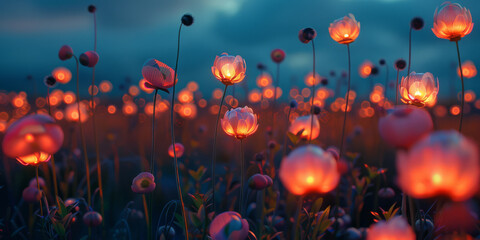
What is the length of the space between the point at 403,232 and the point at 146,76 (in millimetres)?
1049

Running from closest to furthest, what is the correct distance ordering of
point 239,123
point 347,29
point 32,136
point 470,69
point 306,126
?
1. point 32,136
2. point 239,123
3. point 347,29
4. point 306,126
5. point 470,69

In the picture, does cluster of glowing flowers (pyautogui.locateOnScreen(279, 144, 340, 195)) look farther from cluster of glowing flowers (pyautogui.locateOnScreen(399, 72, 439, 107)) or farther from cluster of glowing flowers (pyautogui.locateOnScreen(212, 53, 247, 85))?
cluster of glowing flowers (pyautogui.locateOnScreen(399, 72, 439, 107))

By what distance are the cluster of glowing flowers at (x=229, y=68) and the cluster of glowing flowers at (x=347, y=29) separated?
1.97 ft

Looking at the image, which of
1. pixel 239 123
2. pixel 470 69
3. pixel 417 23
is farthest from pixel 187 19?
pixel 470 69

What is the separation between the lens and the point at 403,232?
0.70 m

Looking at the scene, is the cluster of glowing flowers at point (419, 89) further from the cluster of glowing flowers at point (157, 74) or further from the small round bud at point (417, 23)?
the cluster of glowing flowers at point (157, 74)

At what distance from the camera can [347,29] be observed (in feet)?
5.18

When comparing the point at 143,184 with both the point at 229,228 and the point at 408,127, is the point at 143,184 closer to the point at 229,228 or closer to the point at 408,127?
the point at 229,228

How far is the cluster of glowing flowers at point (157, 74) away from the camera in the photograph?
1218mm

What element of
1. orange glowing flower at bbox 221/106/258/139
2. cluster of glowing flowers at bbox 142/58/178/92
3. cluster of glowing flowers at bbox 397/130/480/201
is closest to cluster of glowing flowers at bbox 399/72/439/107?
orange glowing flower at bbox 221/106/258/139

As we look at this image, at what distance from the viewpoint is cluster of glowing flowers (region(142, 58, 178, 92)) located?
4.00 ft

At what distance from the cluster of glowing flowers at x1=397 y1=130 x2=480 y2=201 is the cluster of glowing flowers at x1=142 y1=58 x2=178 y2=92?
37.1 inches

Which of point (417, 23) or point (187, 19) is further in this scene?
point (417, 23)

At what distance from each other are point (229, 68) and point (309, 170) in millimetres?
858
